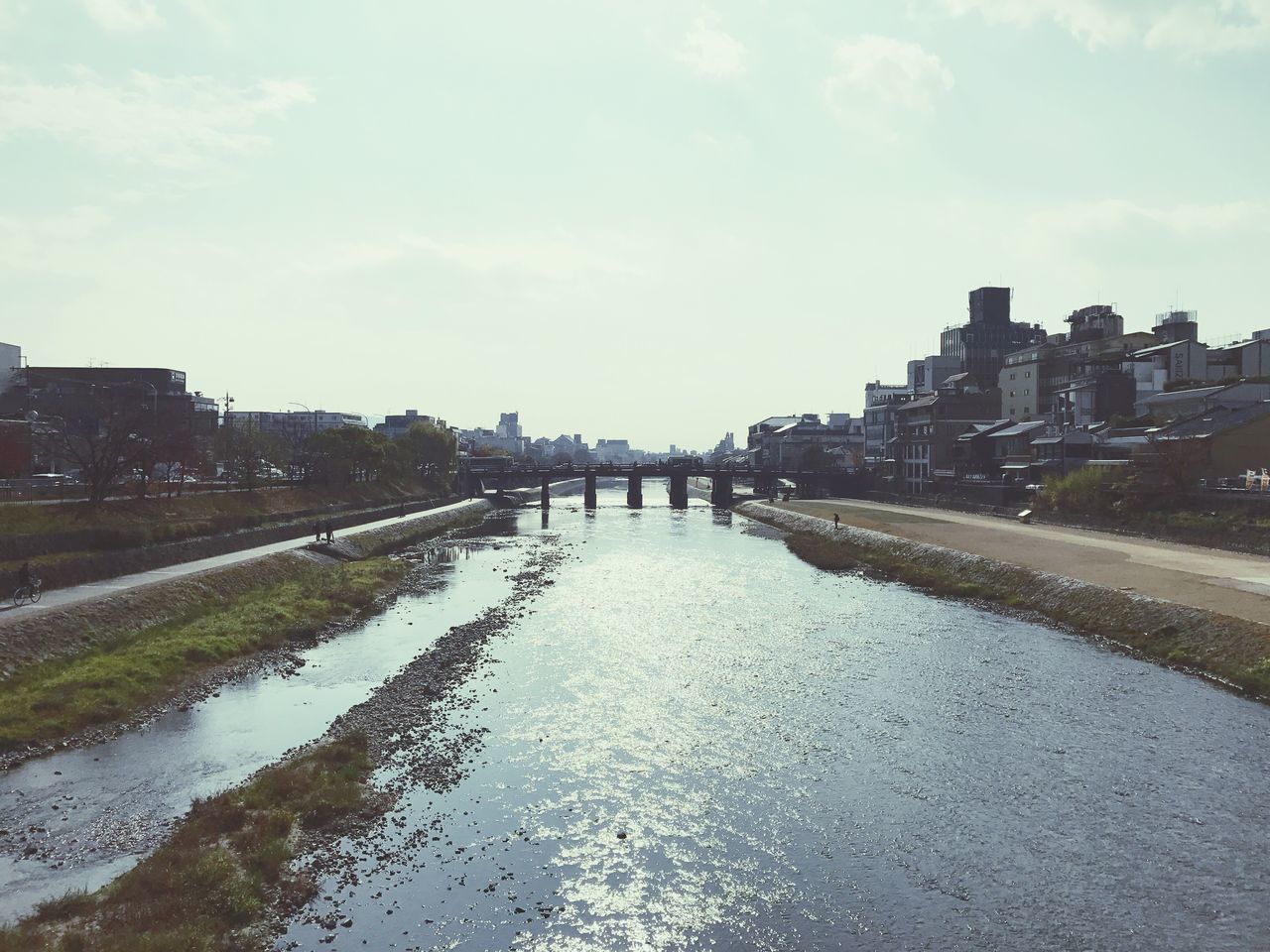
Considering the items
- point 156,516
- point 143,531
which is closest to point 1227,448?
point 143,531

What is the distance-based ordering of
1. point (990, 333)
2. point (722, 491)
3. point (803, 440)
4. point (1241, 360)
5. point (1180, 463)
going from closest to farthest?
point (1180, 463)
point (1241, 360)
point (722, 491)
point (990, 333)
point (803, 440)

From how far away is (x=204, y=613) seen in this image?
124ft

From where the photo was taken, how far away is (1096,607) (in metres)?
37.1

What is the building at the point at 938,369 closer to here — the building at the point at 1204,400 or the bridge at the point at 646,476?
the bridge at the point at 646,476

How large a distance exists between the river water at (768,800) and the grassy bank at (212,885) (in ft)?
2.83

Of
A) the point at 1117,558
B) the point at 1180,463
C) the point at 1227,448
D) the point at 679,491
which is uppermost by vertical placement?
the point at 1227,448

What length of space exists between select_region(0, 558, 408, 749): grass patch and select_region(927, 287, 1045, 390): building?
135m

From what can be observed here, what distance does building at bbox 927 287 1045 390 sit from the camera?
502ft

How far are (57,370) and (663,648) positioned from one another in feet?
402

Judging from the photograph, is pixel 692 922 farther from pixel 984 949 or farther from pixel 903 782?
pixel 903 782

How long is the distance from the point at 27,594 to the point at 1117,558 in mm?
54151

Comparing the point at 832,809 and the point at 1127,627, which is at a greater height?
the point at 1127,627

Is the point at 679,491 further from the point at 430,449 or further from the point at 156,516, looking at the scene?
the point at 156,516

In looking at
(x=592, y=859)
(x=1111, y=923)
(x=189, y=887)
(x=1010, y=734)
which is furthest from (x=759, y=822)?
(x=189, y=887)
